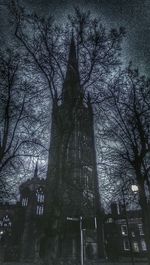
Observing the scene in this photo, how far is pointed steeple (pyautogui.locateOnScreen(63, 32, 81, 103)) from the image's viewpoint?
14203 mm

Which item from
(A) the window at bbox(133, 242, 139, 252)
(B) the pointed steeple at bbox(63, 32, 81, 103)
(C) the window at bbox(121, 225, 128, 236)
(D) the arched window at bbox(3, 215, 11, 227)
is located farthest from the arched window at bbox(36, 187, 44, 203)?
(B) the pointed steeple at bbox(63, 32, 81, 103)

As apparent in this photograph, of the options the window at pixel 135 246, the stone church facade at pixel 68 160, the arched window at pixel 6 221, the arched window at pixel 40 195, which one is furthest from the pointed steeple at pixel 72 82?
the arched window at pixel 6 221

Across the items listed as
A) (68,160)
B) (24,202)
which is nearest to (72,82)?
(68,160)

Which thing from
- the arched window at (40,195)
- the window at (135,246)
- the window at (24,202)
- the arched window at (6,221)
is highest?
the arched window at (40,195)

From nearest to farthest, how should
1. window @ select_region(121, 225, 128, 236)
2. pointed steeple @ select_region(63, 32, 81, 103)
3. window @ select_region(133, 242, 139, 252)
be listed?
pointed steeple @ select_region(63, 32, 81, 103), window @ select_region(133, 242, 139, 252), window @ select_region(121, 225, 128, 236)

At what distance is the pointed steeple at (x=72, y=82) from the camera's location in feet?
46.6

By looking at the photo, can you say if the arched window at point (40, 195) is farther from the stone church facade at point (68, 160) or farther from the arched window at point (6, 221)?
the stone church facade at point (68, 160)

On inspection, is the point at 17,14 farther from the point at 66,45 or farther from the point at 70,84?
the point at 70,84

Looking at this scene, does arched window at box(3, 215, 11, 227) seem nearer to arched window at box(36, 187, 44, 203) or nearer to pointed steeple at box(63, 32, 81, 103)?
arched window at box(36, 187, 44, 203)

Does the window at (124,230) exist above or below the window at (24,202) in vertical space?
below

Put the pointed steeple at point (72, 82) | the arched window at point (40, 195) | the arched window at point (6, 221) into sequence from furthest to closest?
1. the arched window at point (6, 221)
2. the arched window at point (40, 195)
3. the pointed steeple at point (72, 82)

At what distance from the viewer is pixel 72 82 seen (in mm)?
15148

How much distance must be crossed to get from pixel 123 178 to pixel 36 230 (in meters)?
39.0

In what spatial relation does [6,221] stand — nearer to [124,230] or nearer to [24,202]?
[24,202]
